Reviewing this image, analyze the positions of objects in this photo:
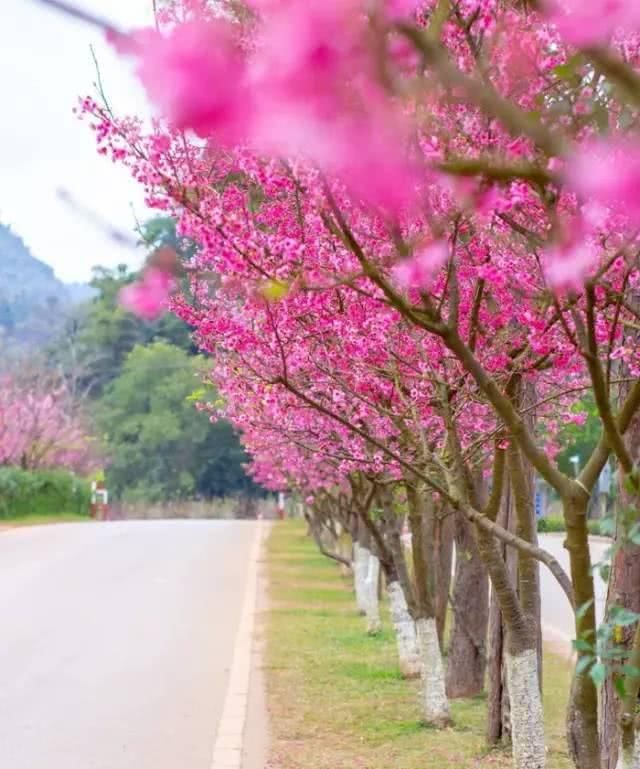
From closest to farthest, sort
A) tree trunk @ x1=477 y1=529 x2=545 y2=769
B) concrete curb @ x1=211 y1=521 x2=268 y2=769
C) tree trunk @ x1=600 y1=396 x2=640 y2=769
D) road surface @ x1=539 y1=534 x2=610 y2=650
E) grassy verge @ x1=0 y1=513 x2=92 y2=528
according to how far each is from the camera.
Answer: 1. tree trunk @ x1=600 y1=396 x2=640 y2=769
2. tree trunk @ x1=477 y1=529 x2=545 y2=769
3. concrete curb @ x1=211 y1=521 x2=268 y2=769
4. road surface @ x1=539 y1=534 x2=610 y2=650
5. grassy verge @ x1=0 y1=513 x2=92 y2=528

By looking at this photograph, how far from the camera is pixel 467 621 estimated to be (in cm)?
1181

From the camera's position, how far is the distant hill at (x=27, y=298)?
289 ft

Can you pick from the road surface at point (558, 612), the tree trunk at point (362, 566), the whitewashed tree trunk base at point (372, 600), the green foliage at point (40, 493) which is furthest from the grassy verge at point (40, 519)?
the whitewashed tree trunk base at point (372, 600)

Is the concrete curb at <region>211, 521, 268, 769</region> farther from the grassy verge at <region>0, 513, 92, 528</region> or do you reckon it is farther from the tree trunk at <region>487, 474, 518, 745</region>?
the grassy verge at <region>0, 513, 92, 528</region>

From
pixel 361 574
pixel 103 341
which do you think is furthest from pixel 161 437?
pixel 361 574

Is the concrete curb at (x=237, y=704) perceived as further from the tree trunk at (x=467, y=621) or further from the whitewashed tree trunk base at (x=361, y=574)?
the tree trunk at (x=467, y=621)

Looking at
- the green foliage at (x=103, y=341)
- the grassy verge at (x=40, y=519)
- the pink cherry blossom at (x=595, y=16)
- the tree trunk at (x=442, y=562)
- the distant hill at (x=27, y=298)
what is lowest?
the tree trunk at (x=442, y=562)

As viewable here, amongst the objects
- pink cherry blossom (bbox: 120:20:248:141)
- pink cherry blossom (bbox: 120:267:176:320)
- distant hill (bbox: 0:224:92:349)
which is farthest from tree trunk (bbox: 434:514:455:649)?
distant hill (bbox: 0:224:92:349)

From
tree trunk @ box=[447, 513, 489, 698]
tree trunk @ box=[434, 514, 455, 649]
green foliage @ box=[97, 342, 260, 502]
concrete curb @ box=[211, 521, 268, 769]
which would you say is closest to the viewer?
concrete curb @ box=[211, 521, 268, 769]

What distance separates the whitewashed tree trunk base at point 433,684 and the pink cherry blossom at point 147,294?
6868mm

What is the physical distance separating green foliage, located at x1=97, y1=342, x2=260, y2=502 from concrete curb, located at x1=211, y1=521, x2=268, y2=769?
4869 cm

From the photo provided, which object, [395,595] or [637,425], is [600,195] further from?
[395,595]

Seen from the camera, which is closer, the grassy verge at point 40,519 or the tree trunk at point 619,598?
the tree trunk at point 619,598

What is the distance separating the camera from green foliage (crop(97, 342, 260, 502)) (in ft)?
223
